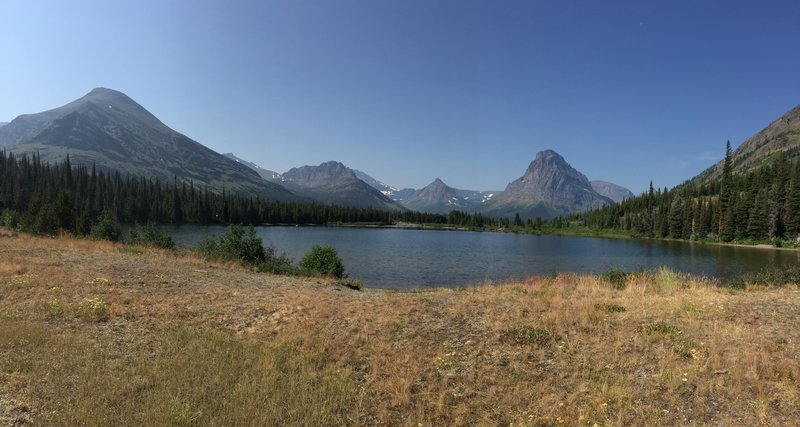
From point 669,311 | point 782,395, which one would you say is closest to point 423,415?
point 782,395

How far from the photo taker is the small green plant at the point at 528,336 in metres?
11.4

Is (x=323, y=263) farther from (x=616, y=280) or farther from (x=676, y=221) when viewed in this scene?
(x=676, y=221)

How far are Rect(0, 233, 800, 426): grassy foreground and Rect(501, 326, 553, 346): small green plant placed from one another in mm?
64

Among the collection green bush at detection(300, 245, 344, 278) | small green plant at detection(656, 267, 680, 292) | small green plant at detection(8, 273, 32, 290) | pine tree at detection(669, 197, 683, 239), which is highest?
pine tree at detection(669, 197, 683, 239)

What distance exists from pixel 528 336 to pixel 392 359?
4.29 meters

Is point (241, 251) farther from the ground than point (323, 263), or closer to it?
farther from the ground

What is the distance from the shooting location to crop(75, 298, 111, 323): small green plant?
12.6m

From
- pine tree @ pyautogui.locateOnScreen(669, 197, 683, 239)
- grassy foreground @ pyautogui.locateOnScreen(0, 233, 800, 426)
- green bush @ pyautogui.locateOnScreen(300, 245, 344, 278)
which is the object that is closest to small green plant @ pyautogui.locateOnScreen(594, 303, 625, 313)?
grassy foreground @ pyautogui.locateOnScreen(0, 233, 800, 426)

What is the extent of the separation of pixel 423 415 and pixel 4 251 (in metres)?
30.5

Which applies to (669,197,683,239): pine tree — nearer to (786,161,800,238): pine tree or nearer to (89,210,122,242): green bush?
(786,161,800,238): pine tree

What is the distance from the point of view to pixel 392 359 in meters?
10.2

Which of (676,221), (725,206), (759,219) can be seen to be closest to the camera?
(759,219)

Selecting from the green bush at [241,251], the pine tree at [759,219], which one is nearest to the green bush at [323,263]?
the green bush at [241,251]

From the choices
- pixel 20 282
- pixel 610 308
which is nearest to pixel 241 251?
pixel 20 282
